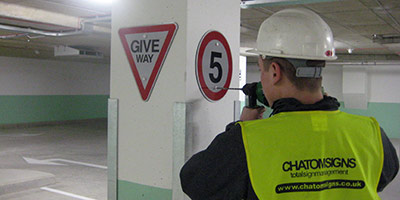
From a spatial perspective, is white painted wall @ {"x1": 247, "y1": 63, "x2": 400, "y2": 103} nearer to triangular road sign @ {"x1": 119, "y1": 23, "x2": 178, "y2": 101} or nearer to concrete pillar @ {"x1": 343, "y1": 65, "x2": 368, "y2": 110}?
concrete pillar @ {"x1": 343, "y1": 65, "x2": 368, "y2": 110}

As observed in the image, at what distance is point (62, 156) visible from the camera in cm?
925

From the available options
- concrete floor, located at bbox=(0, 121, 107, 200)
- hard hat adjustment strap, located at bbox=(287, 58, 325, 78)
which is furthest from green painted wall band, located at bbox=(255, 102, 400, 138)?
hard hat adjustment strap, located at bbox=(287, 58, 325, 78)

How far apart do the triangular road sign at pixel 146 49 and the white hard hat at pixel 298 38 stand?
2.66ft

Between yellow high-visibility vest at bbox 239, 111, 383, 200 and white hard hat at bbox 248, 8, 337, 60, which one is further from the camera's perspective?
white hard hat at bbox 248, 8, 337, 60

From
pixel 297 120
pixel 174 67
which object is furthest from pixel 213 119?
pixel 297 120

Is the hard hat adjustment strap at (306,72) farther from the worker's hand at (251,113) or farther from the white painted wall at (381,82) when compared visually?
the white painted wall at (381,82)

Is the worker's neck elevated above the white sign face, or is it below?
below

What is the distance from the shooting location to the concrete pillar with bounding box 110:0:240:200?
214 cm

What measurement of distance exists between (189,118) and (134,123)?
0.39 metres

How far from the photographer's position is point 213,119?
236cm

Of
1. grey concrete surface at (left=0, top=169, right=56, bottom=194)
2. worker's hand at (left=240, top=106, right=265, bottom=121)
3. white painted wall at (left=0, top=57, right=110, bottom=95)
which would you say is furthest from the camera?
white painted wall at (left=0, top=57, right=110, bottom=95)

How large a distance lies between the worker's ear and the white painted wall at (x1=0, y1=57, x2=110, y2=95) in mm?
14516

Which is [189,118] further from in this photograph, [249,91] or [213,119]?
[249,91]

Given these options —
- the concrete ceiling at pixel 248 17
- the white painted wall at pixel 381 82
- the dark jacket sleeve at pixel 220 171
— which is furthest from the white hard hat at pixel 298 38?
the white painted wall at pixel 381 82
